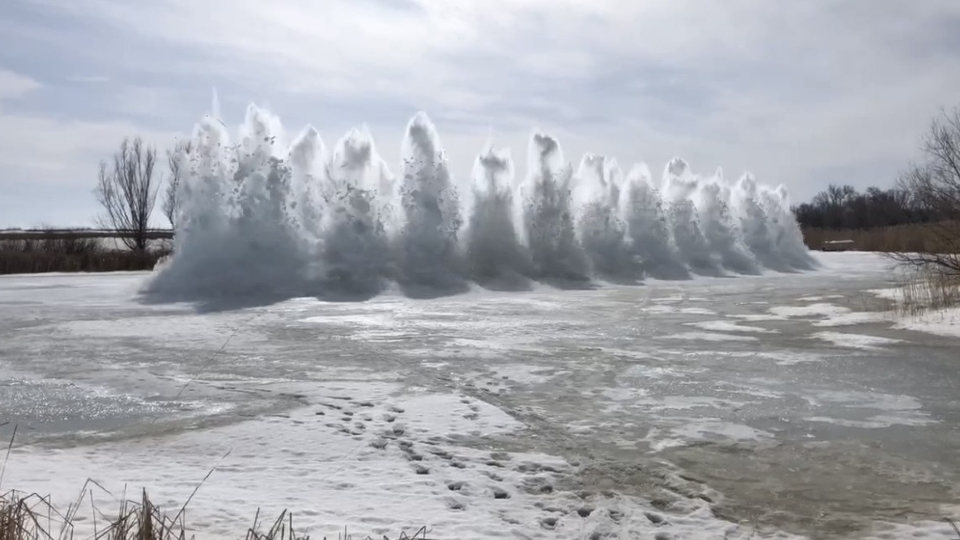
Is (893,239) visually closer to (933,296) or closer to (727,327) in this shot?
(933,296)

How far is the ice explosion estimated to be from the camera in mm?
20266

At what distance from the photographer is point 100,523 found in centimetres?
415

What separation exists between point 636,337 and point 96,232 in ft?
128

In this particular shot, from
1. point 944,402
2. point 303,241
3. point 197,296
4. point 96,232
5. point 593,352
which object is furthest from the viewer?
point 96,232

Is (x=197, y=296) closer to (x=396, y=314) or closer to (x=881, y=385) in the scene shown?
(x=396, y=314)

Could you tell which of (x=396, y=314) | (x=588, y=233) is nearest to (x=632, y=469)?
(x=396, y=314)

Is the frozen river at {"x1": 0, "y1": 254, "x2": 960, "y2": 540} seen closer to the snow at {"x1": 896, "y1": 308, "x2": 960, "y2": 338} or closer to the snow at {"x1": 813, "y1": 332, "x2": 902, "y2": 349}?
the snow at {"x1": 813, "y1": 332, "x2": 902, "y2": 349}

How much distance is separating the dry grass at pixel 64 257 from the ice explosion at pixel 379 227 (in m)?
12.9

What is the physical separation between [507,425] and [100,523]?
10.5 ft

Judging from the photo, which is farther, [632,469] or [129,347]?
[129,347]

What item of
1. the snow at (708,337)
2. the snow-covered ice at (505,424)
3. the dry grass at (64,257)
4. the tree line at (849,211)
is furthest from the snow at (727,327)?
the tree line at (849,211)

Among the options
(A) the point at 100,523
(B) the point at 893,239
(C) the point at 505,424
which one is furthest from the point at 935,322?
(B) the point at 893,239

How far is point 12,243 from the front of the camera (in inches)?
1355

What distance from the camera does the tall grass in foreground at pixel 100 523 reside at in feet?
10.5
